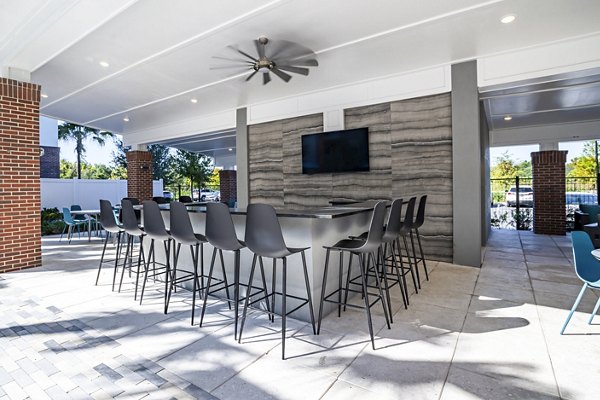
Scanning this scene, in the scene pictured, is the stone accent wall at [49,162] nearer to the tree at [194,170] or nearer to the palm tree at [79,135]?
the palm tree at [79,135]

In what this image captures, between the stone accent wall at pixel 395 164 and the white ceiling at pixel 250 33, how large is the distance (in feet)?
2.25

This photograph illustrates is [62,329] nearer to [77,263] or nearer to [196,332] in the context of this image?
[196,332]

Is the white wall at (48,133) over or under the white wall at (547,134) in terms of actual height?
over

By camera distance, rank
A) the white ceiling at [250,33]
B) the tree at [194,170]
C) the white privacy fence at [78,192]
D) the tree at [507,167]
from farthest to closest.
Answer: the tree at [507,167] < the tree at [194,170] < the white privacy fence at [78,192] < the white ceiling at [250,33]

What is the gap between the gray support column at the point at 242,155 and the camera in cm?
720

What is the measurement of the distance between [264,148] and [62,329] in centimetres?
501

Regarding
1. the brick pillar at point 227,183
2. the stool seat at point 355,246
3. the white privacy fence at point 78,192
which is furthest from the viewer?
the brick pillar at point 227,183

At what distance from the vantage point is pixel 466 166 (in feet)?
15.2

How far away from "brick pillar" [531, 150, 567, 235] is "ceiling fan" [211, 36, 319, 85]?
672 centimetres

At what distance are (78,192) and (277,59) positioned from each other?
10234mm

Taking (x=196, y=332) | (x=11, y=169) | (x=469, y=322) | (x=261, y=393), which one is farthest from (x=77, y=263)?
(x=469, y=322)

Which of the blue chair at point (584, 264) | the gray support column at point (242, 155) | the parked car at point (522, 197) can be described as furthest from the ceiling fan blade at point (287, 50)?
the parked car at point (522, 197)

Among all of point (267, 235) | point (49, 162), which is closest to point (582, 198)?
point (267, 235)

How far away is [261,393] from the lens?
1786 millimetres
